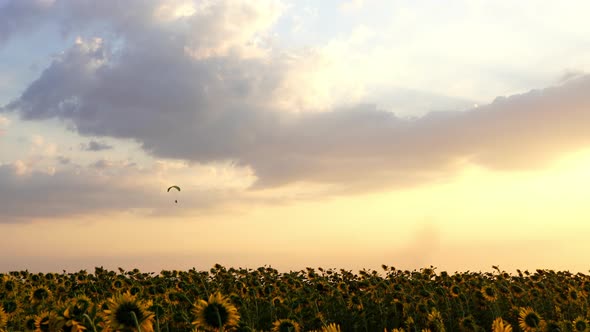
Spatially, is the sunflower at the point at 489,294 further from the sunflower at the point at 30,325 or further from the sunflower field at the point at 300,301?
the sunflower at the point at 30,325

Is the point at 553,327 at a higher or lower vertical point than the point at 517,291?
lower

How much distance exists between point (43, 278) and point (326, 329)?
19.2 metres

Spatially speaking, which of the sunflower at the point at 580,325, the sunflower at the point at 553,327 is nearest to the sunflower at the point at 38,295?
the sunflower at the point at 553,327

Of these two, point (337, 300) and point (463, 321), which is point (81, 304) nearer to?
point (463, 321)

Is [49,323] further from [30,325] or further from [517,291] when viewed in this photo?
[517,291]

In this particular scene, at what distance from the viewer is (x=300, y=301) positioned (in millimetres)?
16703

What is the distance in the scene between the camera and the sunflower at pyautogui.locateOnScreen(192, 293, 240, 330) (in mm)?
7996

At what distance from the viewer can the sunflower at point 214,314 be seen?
8.00 m

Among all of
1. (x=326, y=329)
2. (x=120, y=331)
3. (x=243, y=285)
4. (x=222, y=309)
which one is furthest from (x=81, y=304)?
(x=243, y=285)

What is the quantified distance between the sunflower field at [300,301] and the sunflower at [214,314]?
0.01 m

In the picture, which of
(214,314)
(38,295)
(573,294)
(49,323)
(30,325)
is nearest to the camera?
(214,314)

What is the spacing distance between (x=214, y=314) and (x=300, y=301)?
8877 millimetres

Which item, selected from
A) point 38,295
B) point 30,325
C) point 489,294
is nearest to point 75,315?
point 30,325

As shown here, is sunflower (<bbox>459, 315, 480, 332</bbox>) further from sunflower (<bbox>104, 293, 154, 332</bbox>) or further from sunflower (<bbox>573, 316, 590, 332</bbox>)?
sunflower (<bbox>104, 293, 154, 332</bbox>)
